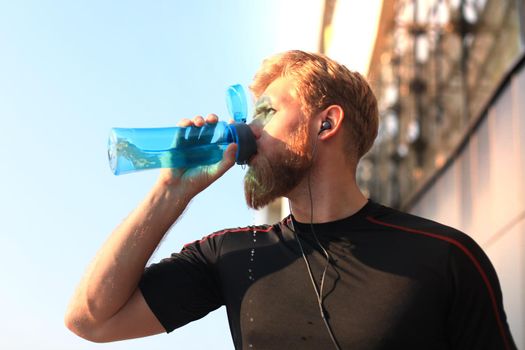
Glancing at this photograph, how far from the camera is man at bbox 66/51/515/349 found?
6.95 ft

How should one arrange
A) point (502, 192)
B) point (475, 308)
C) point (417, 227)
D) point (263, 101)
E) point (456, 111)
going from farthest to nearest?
point (456, 111), point (502, 192), point (263, 101), point (417, 227), point (475, 308)

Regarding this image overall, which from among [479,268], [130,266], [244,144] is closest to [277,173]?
Answer: [244,144]

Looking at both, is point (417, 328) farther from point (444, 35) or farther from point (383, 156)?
point (383, 156)

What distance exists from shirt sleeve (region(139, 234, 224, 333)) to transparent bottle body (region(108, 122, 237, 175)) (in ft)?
1.04

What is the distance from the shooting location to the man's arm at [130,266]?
2.33 m

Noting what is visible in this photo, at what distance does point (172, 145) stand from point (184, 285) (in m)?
0.45


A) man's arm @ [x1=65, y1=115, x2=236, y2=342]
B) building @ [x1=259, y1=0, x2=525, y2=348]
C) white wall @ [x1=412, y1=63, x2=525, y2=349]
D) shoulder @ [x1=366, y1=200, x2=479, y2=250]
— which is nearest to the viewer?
shoulder @ [x1=366, y1=200, x2=479, y2=250]

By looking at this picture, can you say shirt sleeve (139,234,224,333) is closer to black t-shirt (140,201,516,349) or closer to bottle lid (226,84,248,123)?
black t-shirt (140,201,516,349)

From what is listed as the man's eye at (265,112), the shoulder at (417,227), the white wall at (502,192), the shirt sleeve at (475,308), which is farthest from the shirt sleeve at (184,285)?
the white wall at (502,192)

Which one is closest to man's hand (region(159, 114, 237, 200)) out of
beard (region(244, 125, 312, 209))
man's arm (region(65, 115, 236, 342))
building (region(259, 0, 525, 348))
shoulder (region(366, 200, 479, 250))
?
man's arm (region(65, 115, 236, 342))

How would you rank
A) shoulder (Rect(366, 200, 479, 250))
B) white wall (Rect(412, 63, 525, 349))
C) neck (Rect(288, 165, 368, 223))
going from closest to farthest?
shoulder (Rect(366, 200, 479, 250))
neck (Rect(288, 165, 368, 223))
white wall (Rect(412, 63, 525, 349))

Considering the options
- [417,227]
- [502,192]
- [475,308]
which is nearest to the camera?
[475,308]

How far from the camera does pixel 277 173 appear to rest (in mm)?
2373

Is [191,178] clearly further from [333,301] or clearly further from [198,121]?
[333,301]
